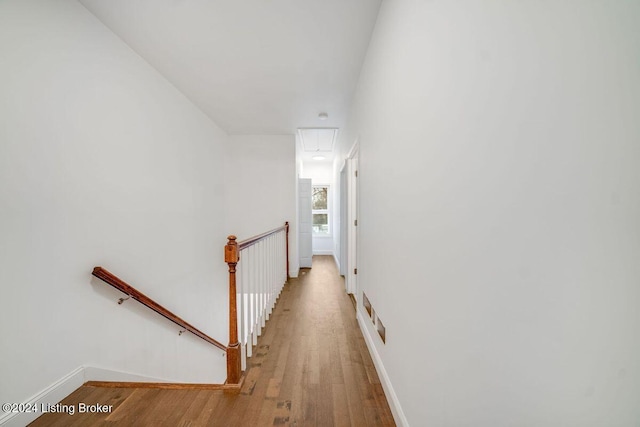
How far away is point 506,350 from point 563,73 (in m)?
0.63

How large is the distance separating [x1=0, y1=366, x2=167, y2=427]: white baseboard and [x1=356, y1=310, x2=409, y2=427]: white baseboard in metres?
2.02

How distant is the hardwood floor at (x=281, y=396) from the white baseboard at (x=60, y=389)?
0.16ft

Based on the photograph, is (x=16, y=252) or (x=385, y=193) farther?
(x=385, y=193)

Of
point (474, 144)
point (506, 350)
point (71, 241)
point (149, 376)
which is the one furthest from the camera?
point (149, 376)

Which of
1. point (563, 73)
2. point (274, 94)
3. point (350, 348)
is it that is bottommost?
point (350, 348)

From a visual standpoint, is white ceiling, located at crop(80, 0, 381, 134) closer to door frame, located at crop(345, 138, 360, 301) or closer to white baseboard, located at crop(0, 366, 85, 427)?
door frame, located at crop(345, 138, 360, 301)

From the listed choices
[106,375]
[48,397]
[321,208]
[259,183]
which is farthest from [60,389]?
[321,208]

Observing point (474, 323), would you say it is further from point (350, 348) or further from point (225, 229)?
point (225, 229)

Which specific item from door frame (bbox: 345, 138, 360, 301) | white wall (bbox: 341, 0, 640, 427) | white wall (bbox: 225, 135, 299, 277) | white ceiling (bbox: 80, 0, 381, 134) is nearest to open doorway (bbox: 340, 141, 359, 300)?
door frame (bbox: 345, 138, 360, 301)

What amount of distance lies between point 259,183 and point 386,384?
3974 millimetres

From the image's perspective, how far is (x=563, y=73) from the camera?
50 centimetres

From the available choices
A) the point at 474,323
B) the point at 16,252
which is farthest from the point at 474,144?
the point at 16,252

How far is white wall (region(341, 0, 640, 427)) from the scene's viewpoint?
1.40 feet

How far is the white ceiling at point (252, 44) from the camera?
1891 millimetres
